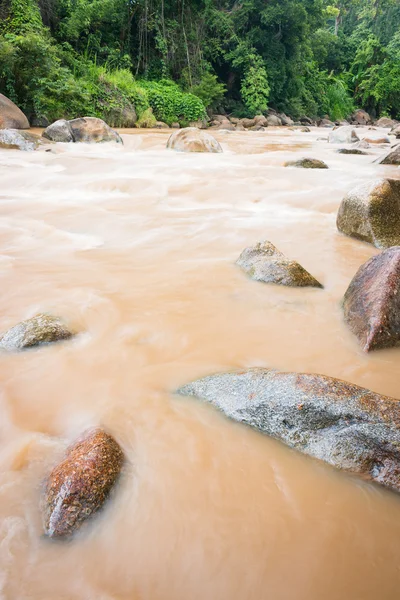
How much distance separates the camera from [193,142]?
10328mm

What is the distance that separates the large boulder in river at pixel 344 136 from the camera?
47.5 feet

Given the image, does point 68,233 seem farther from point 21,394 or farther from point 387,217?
point 387,217

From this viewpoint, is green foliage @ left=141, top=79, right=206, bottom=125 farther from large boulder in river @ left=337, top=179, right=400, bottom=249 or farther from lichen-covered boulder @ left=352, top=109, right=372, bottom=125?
lichen-covered boulder @ left=352, top=109, right=372, bottom=125

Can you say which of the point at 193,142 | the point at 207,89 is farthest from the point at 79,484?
the point at 207,89

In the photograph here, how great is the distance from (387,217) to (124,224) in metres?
2.77

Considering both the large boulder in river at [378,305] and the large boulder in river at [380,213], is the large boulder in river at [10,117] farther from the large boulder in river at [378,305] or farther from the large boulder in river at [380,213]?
the large boulder in river at [378,305]

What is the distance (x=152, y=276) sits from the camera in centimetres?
318

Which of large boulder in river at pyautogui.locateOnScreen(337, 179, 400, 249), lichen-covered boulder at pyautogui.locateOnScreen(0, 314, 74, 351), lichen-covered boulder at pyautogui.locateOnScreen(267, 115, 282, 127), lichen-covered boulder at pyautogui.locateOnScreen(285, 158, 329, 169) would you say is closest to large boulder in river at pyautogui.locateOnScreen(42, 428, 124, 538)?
lichen-covered boulder at pyautogui.locateOnScreen(0, 314, 74, 351)

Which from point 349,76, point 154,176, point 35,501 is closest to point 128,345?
point 35,501

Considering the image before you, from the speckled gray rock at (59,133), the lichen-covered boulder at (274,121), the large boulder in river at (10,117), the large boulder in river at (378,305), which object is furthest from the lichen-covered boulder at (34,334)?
the lichen-covered boulder at (274,121)

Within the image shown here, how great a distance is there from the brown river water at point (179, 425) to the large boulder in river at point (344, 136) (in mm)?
12006

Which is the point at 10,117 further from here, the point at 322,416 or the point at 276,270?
the point at 322,416

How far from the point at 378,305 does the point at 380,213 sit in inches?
75.8

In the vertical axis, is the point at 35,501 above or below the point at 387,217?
below
